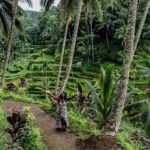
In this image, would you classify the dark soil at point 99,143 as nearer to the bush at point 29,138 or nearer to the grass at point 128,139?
the grass at point 128,139

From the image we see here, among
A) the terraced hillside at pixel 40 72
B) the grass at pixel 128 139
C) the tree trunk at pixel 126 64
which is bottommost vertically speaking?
the terraced hillside at pixel 40 72

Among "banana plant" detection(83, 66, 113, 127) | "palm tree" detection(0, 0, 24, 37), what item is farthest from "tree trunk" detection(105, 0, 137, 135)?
"palm tree" detection(0, 0, 24, 37)

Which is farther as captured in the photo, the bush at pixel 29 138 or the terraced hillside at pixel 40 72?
the terraced hillside at pixel 40 72

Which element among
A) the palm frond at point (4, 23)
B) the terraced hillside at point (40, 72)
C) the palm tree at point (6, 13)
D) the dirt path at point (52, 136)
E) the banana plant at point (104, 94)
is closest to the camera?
the dirt path at point (52, 136)

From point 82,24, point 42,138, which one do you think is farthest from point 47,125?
point 82,24

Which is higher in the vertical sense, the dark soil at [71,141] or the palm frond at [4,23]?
the palm frond at [4,23]

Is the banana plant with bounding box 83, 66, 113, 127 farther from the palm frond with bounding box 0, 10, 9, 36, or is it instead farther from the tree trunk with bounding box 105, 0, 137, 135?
the palm frond with bounding box 0, 10, 9, 36

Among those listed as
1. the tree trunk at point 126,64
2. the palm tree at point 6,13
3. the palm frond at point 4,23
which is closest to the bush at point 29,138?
the tree trunk at point 126,64

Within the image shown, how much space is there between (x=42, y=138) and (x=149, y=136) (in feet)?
15.3

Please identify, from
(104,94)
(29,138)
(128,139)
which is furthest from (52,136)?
(128,139)

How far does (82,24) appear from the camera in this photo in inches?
1708

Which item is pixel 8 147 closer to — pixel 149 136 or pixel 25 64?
pixel 149 136

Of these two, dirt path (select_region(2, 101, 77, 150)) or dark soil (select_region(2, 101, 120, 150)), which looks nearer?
dark soil (select_region(2, 101, 120, 150))

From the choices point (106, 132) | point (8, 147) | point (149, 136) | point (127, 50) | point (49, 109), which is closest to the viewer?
point (8, 147)
